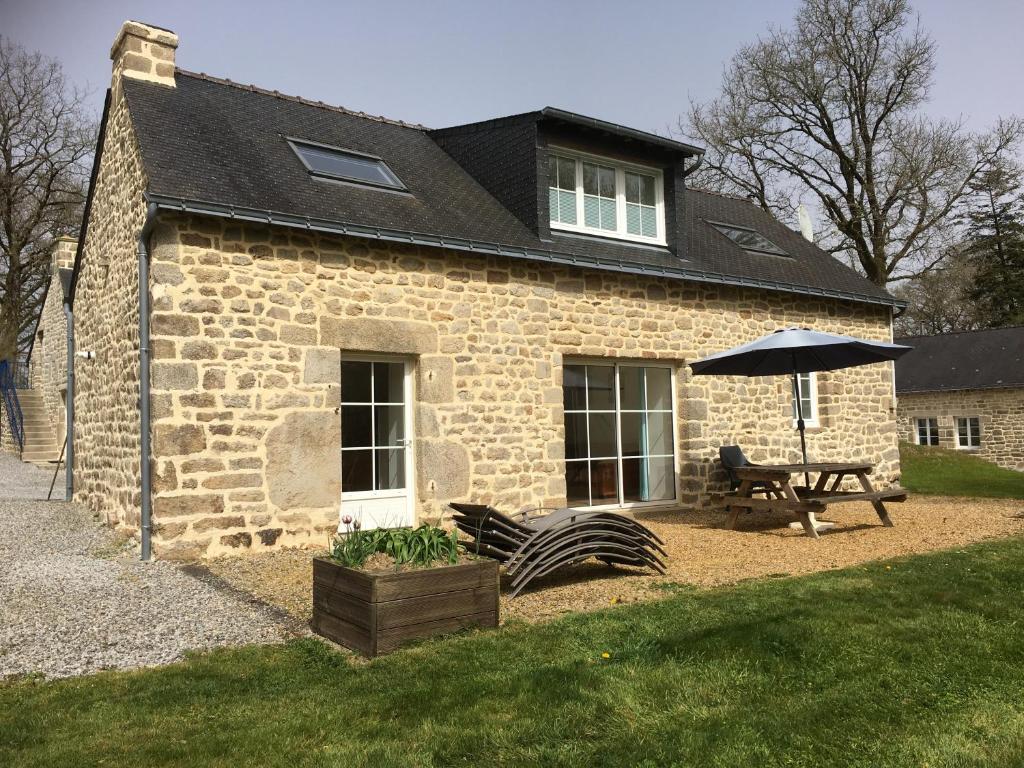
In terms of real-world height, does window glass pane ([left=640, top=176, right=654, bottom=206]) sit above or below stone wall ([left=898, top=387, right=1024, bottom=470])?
above

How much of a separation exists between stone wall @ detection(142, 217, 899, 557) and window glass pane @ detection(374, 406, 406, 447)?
24 centimetres

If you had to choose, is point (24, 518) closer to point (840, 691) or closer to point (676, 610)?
point (676, 610)

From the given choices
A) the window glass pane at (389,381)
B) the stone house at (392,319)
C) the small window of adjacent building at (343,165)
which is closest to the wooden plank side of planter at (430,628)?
the stone house at (392,319)

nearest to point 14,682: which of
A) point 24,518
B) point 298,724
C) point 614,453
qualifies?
point 298,724

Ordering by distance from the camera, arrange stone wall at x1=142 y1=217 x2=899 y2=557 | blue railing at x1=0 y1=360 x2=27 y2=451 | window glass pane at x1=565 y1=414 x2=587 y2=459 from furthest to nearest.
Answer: blue railing at x1=0 y1=360 x2=27 y2=451
window glass pane at x1=565 y1=414 x2=587 y2=459
stone wall at x1=142 y1=217 x2=899 y2=557

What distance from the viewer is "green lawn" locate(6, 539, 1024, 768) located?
10.3 feet

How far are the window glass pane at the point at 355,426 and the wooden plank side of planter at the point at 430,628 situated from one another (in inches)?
156

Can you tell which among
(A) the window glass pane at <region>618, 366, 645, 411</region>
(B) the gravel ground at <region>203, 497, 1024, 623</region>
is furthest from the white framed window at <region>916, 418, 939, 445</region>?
(A) the window glass pane at <region>618, 366, 645, 411</region>

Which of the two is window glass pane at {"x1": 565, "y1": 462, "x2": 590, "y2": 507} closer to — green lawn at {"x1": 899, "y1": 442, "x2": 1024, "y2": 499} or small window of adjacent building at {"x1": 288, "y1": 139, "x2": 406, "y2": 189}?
small window of adjacent building at {"x1": 288, "y1": 139, "x2": 406, "y2": 189}

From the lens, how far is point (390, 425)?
895cm

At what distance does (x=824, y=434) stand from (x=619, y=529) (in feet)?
24.1

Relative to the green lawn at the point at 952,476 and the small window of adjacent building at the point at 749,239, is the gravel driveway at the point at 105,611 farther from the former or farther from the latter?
the green lawn at the point at 952,476

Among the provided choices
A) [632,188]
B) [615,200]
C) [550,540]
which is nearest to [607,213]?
[615,200]

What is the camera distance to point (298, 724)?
3.50 meters
